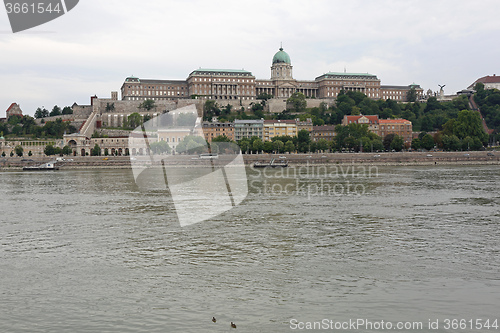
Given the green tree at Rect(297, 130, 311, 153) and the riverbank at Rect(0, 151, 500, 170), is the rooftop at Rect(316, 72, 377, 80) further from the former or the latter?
the riverbank at Rect(0, 151, 500, 170)

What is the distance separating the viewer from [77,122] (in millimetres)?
96562

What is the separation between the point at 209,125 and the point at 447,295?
8409 cm

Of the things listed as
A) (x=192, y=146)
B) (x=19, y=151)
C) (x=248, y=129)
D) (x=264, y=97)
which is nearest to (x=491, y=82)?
(x=264, y=97)

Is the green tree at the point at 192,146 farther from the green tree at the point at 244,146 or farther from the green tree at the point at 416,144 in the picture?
the green tree at the point at 416,144

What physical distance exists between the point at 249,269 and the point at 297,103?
10043cm

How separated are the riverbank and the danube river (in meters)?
45.7

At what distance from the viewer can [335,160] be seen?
67.2m

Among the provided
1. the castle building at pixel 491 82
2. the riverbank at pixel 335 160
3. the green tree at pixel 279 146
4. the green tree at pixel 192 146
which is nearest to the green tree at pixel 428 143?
the riverbank at pixel 335 160

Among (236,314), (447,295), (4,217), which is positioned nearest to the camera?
(236,314)

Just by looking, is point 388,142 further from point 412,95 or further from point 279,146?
point 412,95

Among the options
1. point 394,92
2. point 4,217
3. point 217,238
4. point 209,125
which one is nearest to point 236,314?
point 217,238

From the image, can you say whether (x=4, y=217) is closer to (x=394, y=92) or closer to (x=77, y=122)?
(x=77, y=122)

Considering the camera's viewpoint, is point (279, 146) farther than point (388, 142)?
No

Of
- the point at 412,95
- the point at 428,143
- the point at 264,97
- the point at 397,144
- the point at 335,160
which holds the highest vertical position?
the point at 412,95
